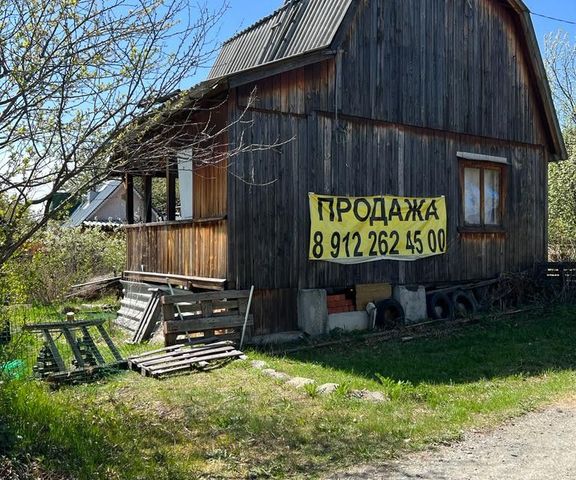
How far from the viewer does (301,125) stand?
1057 centimetres

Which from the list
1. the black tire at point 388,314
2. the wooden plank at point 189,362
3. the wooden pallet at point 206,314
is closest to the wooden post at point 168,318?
the wooden pallet at point 206,314

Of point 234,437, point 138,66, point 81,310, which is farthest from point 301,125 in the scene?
point 81,310

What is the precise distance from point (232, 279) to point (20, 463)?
560cm

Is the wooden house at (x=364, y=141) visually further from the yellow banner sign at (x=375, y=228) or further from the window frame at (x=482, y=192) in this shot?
the yellow banner sign at (x=375, y=228)

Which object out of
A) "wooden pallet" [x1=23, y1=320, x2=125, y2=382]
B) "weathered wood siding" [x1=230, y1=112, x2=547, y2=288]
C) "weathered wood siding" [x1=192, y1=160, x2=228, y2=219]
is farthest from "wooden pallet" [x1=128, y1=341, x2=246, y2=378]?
"weathered wood siding" [x1=192, y1=160, x2=228, y2=219]

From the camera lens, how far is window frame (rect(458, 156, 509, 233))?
13.2 meters

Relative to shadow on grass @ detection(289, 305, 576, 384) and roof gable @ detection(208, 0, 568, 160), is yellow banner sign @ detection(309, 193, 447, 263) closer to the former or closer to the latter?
shadow on grass @ detection(289, 305, 576, 384)

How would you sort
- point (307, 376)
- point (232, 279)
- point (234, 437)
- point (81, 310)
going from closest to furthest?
point (234, 437)
point (307, 376)
point (232, 279)
point (81, 310)

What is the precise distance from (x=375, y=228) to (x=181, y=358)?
4812 mm

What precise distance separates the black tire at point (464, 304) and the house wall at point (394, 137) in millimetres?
372

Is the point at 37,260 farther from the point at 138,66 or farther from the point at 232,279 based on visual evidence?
the point at 232,279

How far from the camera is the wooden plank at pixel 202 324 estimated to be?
9055 mm

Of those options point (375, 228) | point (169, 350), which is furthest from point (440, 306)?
point (169, 350)

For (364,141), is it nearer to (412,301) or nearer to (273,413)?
(412,301)
